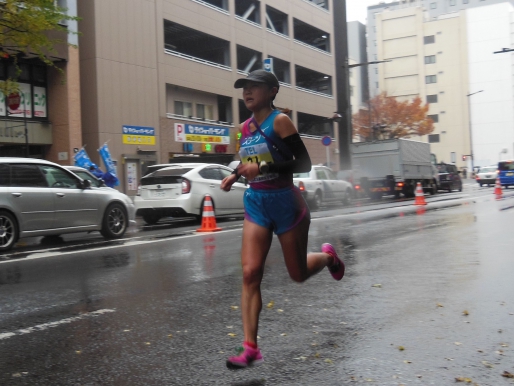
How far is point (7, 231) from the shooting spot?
1116cm

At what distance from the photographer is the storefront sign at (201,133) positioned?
104ft

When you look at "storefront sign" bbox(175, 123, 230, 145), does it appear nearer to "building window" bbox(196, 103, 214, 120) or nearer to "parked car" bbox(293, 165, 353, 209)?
"building window" bbox(196, 103, 214, 120)

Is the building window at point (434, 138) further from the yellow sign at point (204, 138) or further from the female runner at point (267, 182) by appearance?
the female runner at point (267, 182)

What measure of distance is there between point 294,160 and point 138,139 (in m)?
25.7

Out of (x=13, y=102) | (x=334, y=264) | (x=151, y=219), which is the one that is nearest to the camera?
(x=334, y=264)

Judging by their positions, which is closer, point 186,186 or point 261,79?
point 261,79

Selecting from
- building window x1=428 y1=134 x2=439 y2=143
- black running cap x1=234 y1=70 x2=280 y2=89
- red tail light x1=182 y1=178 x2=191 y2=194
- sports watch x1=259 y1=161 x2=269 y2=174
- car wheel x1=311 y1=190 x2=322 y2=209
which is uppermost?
building window x1=428 y1=134 x2=439 y2=143

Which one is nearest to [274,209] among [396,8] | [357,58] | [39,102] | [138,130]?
[39,102]

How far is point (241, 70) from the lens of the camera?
3941cm

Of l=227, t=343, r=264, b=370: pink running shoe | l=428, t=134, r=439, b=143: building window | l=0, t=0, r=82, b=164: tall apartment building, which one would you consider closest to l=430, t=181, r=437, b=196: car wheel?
l=0, t=0, r=82, b=164: tall apartment building

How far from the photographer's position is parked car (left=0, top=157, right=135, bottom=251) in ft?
36.8

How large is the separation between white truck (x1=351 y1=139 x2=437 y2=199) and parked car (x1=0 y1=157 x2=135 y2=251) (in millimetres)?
19326

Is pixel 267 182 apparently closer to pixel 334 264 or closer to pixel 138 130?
pixel 334 264

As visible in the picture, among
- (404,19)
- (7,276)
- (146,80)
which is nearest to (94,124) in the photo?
(146,80)
